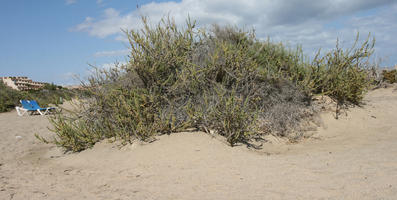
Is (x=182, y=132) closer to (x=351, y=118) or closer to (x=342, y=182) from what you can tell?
(x=342, y=182)

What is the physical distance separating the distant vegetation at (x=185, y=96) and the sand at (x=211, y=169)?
0.34 metres

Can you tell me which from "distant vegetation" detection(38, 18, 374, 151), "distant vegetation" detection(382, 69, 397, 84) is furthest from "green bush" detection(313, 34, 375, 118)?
"distant vegetation" detection(382, 69, 397, 84)

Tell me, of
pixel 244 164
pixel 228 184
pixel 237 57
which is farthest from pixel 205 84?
pixel 228 184

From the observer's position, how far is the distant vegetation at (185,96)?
19.1ft

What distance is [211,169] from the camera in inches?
180

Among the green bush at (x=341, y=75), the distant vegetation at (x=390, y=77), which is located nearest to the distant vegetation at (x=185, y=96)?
the green bush at (x=341, y=75)

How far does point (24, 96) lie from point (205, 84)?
16440 millimetres

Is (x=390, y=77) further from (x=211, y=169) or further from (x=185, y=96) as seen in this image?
(x=211, y=169)

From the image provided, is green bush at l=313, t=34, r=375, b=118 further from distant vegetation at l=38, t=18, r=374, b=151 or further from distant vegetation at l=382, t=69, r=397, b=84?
distant vegetation at l=382, t=69, r=397, b=84

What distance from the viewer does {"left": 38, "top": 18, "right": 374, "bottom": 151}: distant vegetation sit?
5.83m

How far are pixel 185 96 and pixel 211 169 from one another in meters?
2.17

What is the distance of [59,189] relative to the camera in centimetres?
417

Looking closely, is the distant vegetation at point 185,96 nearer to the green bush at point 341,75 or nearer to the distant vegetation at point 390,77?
the green bush at point 341,75

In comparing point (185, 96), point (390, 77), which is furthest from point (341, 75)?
point (390, 77)
